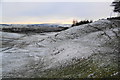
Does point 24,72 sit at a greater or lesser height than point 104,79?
lesser

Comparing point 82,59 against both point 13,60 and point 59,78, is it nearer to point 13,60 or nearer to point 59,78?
point 59,78

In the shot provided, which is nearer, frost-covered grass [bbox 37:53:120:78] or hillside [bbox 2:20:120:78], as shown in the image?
frost-covered grass [bbox 37:53:120:78]

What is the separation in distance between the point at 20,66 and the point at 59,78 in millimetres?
6588

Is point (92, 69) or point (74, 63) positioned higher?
point (92, 69)

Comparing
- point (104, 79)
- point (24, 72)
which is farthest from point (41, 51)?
point (104, 79)

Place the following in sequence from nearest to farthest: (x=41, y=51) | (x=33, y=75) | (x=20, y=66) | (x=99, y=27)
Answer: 1. (x=33, y=75)
2. (x=20, y=66)
3. (x=41, y=51)
4. (x=99, y=27)

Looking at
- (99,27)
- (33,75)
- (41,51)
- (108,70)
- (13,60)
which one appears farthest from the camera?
(99,27)

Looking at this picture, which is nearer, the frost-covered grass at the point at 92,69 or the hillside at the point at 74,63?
the frost-covered grass at the point at 92,69

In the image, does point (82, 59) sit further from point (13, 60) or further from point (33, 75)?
point (13, 60)

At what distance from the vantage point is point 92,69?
14516 mm

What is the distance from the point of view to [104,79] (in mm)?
12570

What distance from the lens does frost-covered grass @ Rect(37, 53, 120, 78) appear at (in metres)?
13.4

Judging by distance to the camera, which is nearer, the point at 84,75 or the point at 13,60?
the point at 84,75

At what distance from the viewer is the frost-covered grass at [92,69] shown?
527 inches
